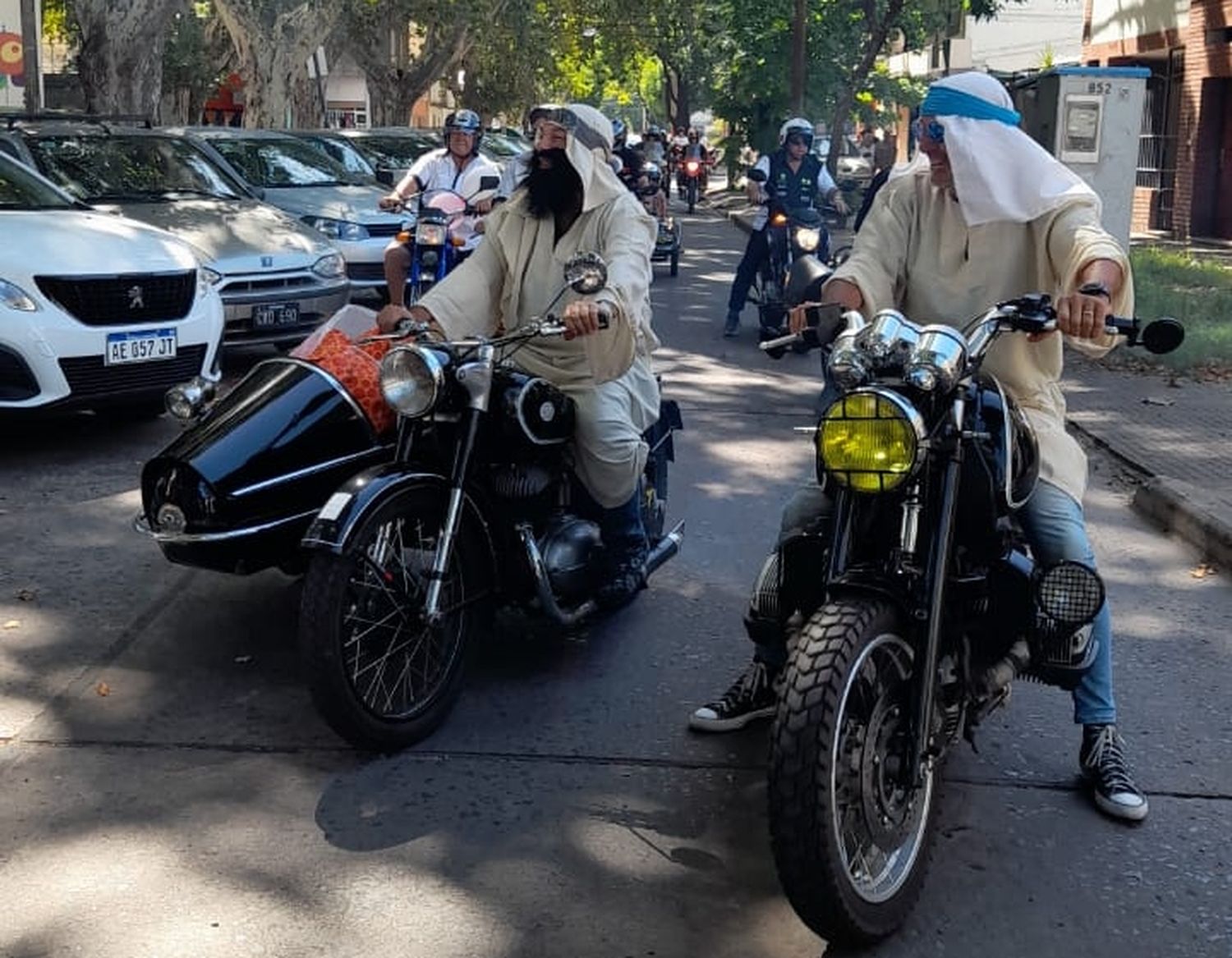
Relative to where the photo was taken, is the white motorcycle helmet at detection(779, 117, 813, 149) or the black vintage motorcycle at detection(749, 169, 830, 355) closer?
the black vintage motorcycle at detection(749, 169, 830, 355)

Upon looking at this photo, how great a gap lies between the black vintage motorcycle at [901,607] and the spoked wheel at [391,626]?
113 centimetres

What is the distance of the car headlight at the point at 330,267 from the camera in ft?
36.1

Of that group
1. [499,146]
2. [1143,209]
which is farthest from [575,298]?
[1143,209]

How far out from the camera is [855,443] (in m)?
3.42

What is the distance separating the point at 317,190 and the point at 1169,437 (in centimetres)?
834

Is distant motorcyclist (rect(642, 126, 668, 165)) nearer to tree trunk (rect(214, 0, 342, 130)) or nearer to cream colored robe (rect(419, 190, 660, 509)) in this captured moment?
tree trunk (rect(214, 0, 342, 130))

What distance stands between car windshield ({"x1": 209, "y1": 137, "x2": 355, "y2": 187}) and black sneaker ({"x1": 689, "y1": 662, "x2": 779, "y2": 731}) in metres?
10.6

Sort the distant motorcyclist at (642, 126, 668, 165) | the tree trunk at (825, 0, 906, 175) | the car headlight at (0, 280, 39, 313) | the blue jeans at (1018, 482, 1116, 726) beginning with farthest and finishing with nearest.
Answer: the tree trunk at (825, 0, 906, 175), the distant motorcyclist at (642, 126, 668, 165), the car headlight at (0, 280, 39, 313), the blue jeans at (1018, 482, 1116, 726)

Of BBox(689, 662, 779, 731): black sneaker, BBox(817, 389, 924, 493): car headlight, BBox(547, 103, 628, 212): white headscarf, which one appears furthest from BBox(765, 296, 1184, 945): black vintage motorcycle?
BBox(547, 103, 628, 212): white headscarf

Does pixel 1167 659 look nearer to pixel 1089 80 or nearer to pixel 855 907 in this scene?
pixel 855 907

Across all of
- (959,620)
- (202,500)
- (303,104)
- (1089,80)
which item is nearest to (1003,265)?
(959,620)

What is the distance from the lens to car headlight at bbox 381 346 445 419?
171 inches

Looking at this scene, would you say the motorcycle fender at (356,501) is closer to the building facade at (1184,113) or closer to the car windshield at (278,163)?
the car windshield at (278,163)

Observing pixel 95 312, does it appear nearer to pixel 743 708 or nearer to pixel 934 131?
pixel 743 708
